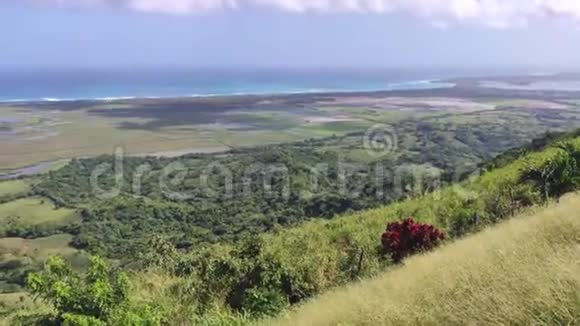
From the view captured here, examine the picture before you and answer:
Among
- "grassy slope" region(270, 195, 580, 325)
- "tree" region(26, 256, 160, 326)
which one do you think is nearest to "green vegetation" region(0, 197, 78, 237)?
"tree" region(26, 256, 160, 326)

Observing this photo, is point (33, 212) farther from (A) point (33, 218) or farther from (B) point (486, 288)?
(B) point (486, 288)

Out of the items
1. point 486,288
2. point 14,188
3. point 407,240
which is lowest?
point 14,188

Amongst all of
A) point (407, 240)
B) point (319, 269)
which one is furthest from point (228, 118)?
point (319, 269)

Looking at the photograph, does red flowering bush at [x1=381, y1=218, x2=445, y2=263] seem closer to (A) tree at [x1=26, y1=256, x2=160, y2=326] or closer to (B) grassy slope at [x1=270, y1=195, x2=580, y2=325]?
(B) grassy slope at [x1=270, y1=195, x2=580, y2=325]

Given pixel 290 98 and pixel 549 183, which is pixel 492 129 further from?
pixel 549 183

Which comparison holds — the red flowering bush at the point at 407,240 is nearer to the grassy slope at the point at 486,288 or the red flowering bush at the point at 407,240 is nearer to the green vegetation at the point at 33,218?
the grassy slope at the point at 486,288

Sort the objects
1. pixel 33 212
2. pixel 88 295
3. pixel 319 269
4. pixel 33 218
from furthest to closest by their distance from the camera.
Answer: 1. pixel 33 212
2. pixel 33 218
3. pixel 319 269
4. pixel 88 295

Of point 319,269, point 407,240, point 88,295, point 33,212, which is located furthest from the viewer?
point 33,212
